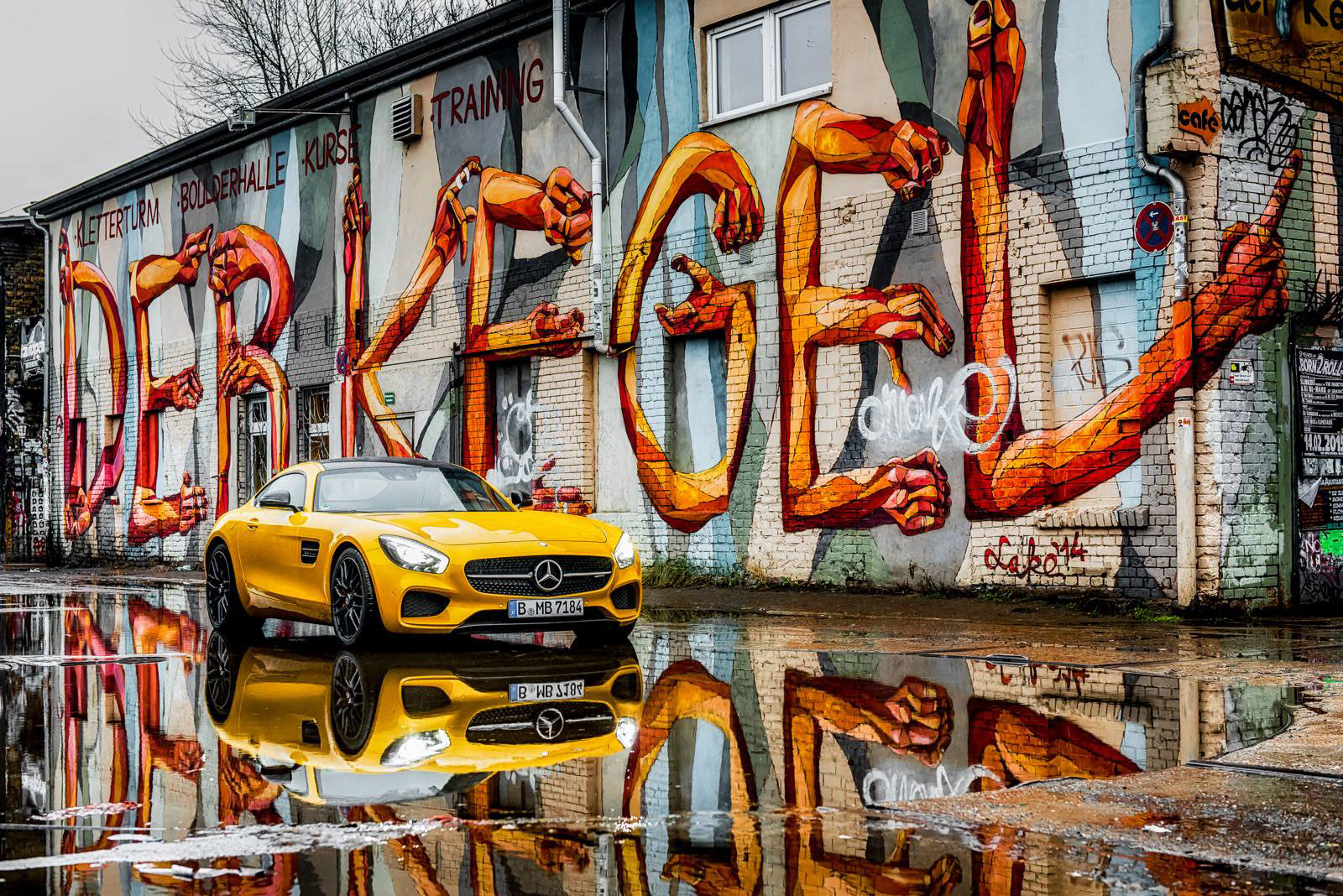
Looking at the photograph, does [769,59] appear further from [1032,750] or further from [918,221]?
[1032,750]

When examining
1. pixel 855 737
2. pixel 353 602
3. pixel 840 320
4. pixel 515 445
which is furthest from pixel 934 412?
pixel 855 737

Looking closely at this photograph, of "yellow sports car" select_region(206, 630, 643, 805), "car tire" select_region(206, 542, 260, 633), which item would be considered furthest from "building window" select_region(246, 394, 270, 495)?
"yellow sports car" select_region(206, 630, 643, 805)

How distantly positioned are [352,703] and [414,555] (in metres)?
2.45

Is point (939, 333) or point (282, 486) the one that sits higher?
point (939, 333)

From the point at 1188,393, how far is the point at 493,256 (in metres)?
11.0

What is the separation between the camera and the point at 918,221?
54.7 feet

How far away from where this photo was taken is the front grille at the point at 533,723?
7.04 meters

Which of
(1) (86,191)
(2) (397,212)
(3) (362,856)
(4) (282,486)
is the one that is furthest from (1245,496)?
(1) (86,191)

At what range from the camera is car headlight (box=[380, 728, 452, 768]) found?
648 cm

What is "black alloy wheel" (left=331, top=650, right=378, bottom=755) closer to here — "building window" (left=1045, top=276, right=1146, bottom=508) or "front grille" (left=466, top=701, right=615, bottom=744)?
"front grille" (left=466, top=701, right=615, bottom=744)

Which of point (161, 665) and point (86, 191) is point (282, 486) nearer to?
point (161, 665)

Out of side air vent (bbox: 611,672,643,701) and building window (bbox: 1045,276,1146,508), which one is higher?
building window (bbox: 1045,276,1146,508)

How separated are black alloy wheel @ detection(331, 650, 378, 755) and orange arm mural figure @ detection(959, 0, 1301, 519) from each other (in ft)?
24.1

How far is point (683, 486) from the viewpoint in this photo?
19422 mm
